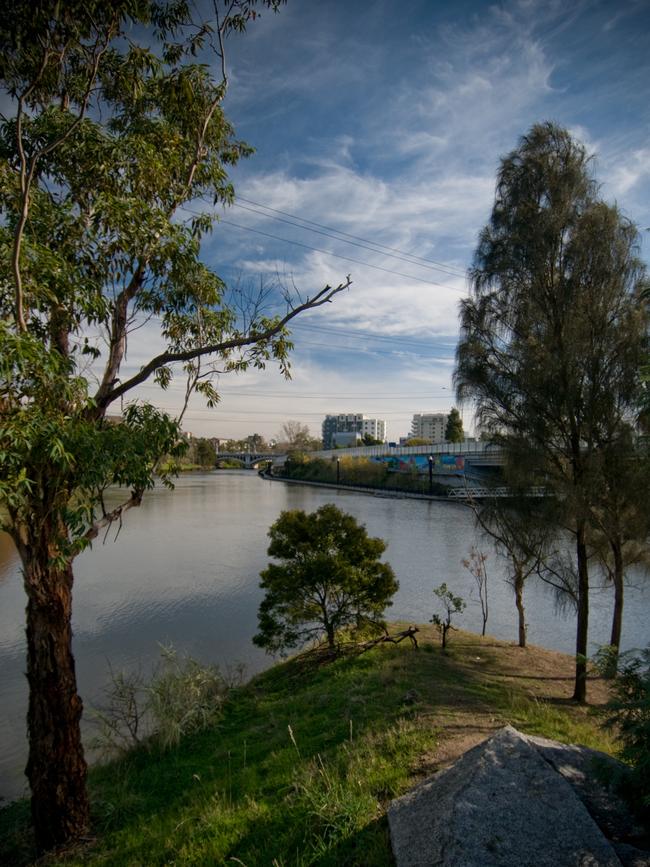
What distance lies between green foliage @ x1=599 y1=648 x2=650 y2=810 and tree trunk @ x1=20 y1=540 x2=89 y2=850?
4.59m

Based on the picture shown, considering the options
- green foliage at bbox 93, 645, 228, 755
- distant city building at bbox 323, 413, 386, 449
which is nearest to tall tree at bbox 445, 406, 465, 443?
green foliage at bbox 93, 645, 228, 755

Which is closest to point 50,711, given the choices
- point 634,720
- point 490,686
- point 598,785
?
point 598,785

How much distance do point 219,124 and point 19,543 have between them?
16.8 ft

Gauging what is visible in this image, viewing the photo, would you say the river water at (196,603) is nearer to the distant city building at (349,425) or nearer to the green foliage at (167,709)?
the green foliage at (167,709)

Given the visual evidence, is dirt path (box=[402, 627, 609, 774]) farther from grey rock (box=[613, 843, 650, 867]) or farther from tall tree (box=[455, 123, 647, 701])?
grey rock (box=[613, 843, 650, 867])

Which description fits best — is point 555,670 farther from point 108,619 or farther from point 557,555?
point 108,619

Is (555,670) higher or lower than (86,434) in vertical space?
lower

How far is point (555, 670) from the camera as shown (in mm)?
9398

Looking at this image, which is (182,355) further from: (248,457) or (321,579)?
(248,457)

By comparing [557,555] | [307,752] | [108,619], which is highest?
[557,555]

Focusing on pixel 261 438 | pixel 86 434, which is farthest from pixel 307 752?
pixel 261 438

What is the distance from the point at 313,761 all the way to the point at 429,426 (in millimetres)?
148635

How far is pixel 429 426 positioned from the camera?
491 feet

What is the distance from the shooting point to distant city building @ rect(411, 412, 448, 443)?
475ft
